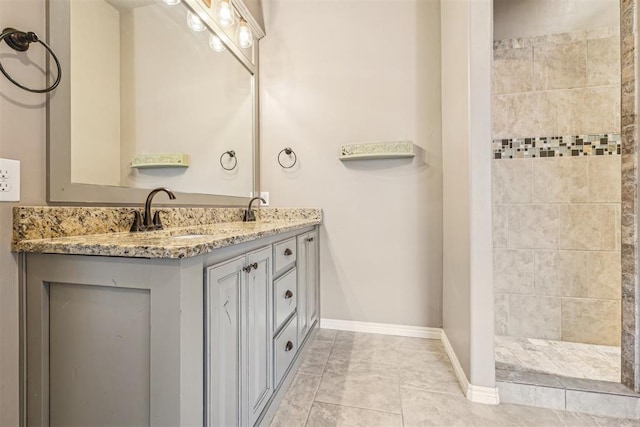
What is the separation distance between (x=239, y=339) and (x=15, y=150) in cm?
87

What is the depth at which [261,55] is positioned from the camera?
237 cm

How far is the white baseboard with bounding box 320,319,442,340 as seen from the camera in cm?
207

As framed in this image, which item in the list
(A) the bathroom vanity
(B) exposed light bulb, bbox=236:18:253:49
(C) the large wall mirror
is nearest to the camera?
(A) the bathroom vanity

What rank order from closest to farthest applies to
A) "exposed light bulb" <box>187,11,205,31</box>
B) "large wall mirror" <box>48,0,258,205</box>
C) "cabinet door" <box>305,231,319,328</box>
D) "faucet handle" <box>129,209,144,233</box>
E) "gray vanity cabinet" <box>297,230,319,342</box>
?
"large wall mirror" <box>48,0,258,205</box>
"faucet handle" <box>129,209,144,233</box>
"exposed light bulb" <box>187,11,205,31</box>
"gray vanity cabinet" <box>297,230,319,342</box>
"cabinet door" <box>305,231,319,328</box>

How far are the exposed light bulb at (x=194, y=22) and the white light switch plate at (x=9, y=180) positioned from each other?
1241 mm

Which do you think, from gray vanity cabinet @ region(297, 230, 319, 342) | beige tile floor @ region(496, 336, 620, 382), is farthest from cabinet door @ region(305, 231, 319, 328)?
beige tile floor @ region(496, 336, 620, 382)

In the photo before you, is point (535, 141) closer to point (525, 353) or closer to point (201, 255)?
point (525, 353)

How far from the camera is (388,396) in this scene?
1.43 metres

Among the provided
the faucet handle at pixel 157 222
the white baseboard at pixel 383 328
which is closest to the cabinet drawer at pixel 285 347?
the white baseboard at pixel 383 328

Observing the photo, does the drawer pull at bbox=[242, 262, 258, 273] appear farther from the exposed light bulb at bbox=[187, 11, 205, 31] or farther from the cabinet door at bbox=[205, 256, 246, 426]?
the exposed light bulb at bbox=[187, 11, 205, 31]

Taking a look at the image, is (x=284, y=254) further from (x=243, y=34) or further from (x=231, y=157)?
(x=243, y=34)

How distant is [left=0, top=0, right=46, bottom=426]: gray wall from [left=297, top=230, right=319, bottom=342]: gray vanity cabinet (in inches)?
45.9

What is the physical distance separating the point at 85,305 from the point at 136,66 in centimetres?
104

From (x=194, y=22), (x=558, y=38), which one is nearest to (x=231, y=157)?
(x=194, y=22)
